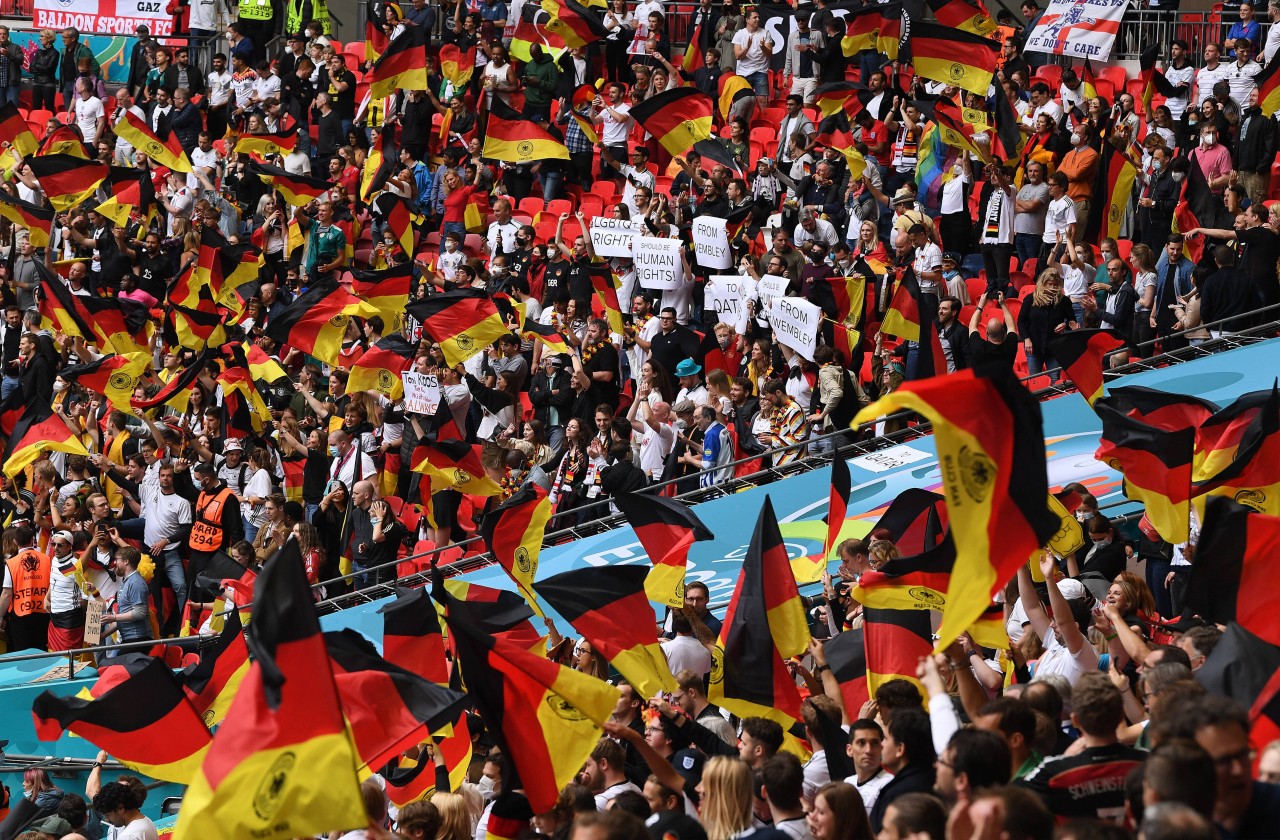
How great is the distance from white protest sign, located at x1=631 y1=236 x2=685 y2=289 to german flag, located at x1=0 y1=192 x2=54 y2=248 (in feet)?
24.9

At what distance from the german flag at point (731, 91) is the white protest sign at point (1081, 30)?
125 inches

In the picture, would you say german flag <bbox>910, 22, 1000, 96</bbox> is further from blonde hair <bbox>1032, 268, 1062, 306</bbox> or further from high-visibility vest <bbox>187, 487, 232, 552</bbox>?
high-visibility vest <bbox>187, 487, 232, 552</bbox>

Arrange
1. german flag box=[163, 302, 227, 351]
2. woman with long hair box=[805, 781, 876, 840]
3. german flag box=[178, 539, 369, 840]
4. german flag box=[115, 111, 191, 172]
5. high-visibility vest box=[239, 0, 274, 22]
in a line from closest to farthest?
woman with long hair box=[805, 781, 876, 840] → german flag box=[178, 539, 369, 840] → german flag box=[163, 302, 227, 351] → german flag box=[115, 111, 191, 172] → high-visibility vest box=[239, 0, 274, 22]

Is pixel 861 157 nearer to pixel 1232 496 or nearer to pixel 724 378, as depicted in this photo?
pixel 724 378

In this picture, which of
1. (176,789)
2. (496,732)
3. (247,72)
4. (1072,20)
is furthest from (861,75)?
(496,732)

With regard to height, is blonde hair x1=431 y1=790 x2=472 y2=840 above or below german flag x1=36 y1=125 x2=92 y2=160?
below

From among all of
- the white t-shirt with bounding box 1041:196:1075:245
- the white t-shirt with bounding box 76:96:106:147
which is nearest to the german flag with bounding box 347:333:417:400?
the white t-shirt with bounding box 1041:196:1075:245

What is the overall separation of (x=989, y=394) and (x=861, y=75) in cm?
1557

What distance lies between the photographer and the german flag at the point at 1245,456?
8.92 metres

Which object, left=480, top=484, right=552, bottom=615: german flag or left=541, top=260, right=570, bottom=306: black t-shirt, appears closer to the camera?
left=480, top=484, right=552, bottom=615: german flag

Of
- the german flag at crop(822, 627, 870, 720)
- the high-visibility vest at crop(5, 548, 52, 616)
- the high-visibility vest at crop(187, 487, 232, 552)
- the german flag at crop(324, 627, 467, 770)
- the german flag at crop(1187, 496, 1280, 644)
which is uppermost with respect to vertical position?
the german flag at crop(1187, 496, 1280, 644)

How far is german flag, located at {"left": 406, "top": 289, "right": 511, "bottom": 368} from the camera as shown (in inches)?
637

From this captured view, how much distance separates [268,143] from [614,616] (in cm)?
1539

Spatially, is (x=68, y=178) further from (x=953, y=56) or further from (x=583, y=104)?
(x=953, y=56)
